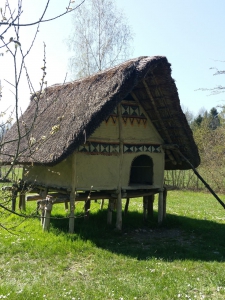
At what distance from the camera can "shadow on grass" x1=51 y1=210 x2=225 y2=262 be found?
7.33 meters

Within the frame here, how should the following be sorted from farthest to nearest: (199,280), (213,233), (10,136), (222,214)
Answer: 1. (222,214)
2. (10,136)
3. (213,233)
4. (199,280)

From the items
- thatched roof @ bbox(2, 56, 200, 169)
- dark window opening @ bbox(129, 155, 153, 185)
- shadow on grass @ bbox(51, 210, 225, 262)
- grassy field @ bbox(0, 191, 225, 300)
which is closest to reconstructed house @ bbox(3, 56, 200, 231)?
thatched roof @ bbox(2, 56, 200, 169)

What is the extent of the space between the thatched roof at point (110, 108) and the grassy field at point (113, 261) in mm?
1836

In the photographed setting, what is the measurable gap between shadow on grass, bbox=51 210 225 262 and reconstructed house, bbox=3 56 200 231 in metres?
0.64

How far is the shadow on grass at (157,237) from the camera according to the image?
733 centimetres

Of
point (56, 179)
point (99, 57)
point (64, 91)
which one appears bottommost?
point (56, 179)

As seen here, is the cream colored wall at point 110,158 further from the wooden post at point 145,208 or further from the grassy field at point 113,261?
the wooden post at point 145,208

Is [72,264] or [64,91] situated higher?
[64,91]

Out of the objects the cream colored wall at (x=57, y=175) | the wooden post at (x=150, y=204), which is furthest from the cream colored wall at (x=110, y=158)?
the wooden post at (x=150, y=204)

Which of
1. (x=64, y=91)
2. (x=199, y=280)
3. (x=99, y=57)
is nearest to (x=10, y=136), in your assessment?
(x=64, y=91)

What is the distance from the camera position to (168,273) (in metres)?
6.07

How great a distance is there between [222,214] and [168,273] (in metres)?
7.32

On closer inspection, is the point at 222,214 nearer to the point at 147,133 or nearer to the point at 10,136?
the point at 147,133

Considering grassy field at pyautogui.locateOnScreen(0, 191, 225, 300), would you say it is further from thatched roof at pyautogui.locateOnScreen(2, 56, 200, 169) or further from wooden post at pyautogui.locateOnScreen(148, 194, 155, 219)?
thatched roof at pyautogui.locateOnScreen(2, 56, 200, 169)
